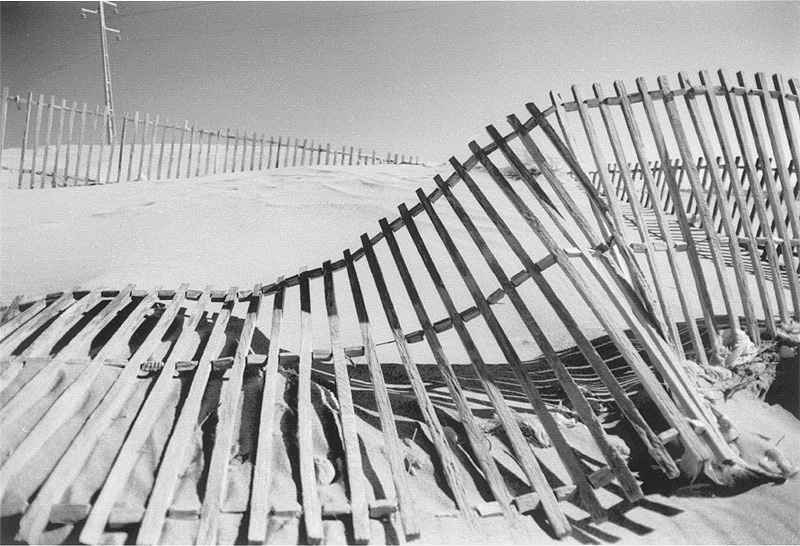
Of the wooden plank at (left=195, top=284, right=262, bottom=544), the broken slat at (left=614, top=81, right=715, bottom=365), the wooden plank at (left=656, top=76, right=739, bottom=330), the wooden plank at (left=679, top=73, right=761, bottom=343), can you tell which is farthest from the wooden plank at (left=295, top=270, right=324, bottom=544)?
the wooden plank at (left=679, top=73, right=761, bottom=343)

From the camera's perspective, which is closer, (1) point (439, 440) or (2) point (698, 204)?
(1) point (439, 440)

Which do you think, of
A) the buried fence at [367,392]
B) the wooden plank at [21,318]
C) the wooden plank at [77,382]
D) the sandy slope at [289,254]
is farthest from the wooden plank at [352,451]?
the wooden plank at [21,318]

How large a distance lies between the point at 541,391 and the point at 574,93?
6.67 ft

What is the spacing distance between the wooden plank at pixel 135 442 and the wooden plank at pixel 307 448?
2.31 ft

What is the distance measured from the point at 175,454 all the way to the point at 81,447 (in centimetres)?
40

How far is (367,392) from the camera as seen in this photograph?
3227 millimetres

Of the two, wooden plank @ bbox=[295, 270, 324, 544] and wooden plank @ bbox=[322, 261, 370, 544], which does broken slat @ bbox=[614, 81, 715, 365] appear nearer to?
wooden plank @ bbox=[322, 261, 370, 544]

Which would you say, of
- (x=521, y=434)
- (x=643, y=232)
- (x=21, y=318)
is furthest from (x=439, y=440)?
(x=21, y=318)

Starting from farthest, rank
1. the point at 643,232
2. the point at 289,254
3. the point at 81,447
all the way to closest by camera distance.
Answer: the point at 289,254, the point at 643,232, the point at 81,447

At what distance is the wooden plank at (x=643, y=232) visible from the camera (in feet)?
9.43

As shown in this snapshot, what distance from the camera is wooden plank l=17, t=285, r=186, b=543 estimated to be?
1.85 m

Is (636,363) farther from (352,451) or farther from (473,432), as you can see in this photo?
(352,451)

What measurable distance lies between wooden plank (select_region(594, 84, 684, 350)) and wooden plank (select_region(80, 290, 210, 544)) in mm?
2741

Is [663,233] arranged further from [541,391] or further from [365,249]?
[365,249]
